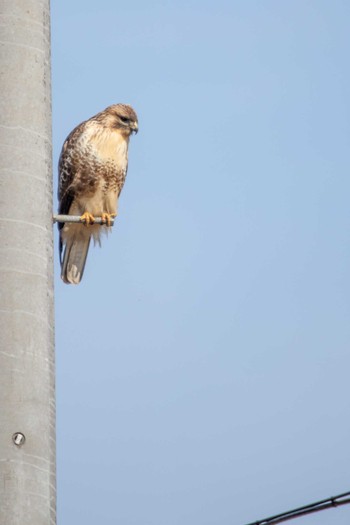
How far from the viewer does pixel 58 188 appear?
10.1 m

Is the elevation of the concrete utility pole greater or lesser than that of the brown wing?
lesser

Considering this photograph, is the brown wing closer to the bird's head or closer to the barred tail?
Answer: the barred tail

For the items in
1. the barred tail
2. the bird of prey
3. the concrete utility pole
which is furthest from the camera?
the bird of prey

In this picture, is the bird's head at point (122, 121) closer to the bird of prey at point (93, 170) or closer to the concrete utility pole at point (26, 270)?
the bird of prey at point (93, 170)

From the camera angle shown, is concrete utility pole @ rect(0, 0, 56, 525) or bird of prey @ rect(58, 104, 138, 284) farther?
bird of prey @ rect(58, 104, 138, 284)

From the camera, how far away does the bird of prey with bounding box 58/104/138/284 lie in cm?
987

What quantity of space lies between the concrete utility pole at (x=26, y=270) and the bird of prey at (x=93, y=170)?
20.2 ft

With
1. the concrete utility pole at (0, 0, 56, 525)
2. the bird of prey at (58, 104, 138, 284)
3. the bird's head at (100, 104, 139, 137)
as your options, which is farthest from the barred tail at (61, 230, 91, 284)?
the concrete utility pole at (0, 0, 56, 525)

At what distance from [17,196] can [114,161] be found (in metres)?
6.55

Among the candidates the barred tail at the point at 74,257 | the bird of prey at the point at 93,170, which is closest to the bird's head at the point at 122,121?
the bird of prey at the point at 93,170

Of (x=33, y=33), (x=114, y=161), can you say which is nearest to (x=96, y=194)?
(x=114, y=161)

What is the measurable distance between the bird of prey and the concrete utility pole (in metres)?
6.17

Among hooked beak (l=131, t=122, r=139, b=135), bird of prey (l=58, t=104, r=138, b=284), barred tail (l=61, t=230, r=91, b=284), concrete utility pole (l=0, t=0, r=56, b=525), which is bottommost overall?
concrete utility pole (l=0, t=0, r=56, b=525)

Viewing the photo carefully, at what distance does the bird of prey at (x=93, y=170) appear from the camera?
9.87 m
